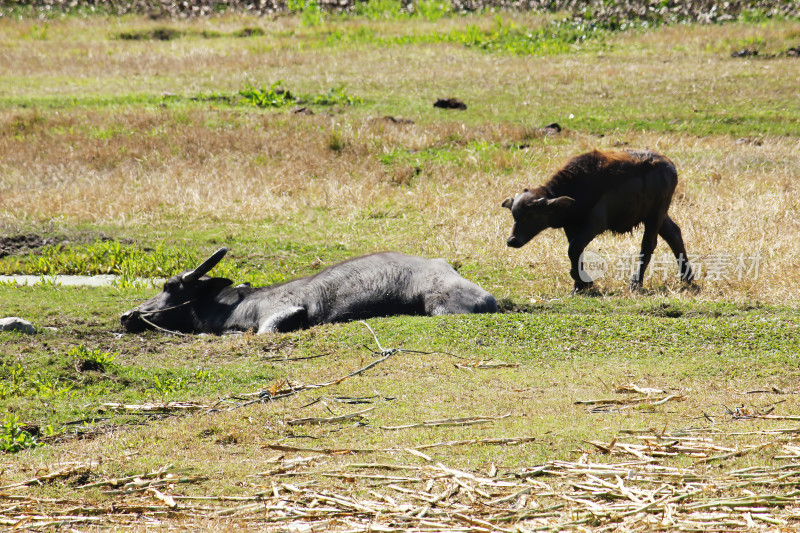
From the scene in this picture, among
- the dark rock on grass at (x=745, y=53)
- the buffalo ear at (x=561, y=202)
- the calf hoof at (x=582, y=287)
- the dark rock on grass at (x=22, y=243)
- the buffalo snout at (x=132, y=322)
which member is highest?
the dark rock on grass at (x=745, y=53)

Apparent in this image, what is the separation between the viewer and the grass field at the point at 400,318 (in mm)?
4309

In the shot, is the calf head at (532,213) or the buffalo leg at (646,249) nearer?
the calf head at (532,213)

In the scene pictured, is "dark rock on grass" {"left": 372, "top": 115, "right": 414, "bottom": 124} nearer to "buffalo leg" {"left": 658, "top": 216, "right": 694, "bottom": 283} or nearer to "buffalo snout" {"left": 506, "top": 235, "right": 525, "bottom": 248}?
"buffalo leg" {"left": 658, "top": 216, "right": 694, "bottom": 283}

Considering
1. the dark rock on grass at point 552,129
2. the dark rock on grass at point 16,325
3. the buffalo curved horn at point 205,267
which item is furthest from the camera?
the dark rock on grass at point 552,129

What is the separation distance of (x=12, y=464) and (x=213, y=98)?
57.6 ft

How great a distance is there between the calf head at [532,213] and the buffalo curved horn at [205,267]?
3.24 metres

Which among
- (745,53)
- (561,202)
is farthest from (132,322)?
(745,53)

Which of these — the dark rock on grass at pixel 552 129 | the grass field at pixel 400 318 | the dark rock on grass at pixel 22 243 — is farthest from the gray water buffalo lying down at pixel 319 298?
the dark rock on grass at pixel 552 129

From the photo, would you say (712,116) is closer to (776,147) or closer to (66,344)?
(776,147)

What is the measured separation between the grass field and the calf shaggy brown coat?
67cm

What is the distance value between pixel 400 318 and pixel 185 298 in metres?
2.58

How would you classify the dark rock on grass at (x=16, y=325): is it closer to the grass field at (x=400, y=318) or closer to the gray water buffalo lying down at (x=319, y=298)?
the grass field at (x=400, y=318)

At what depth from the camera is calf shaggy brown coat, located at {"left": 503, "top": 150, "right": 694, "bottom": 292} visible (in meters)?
10.2

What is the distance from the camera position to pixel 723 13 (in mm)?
30172
